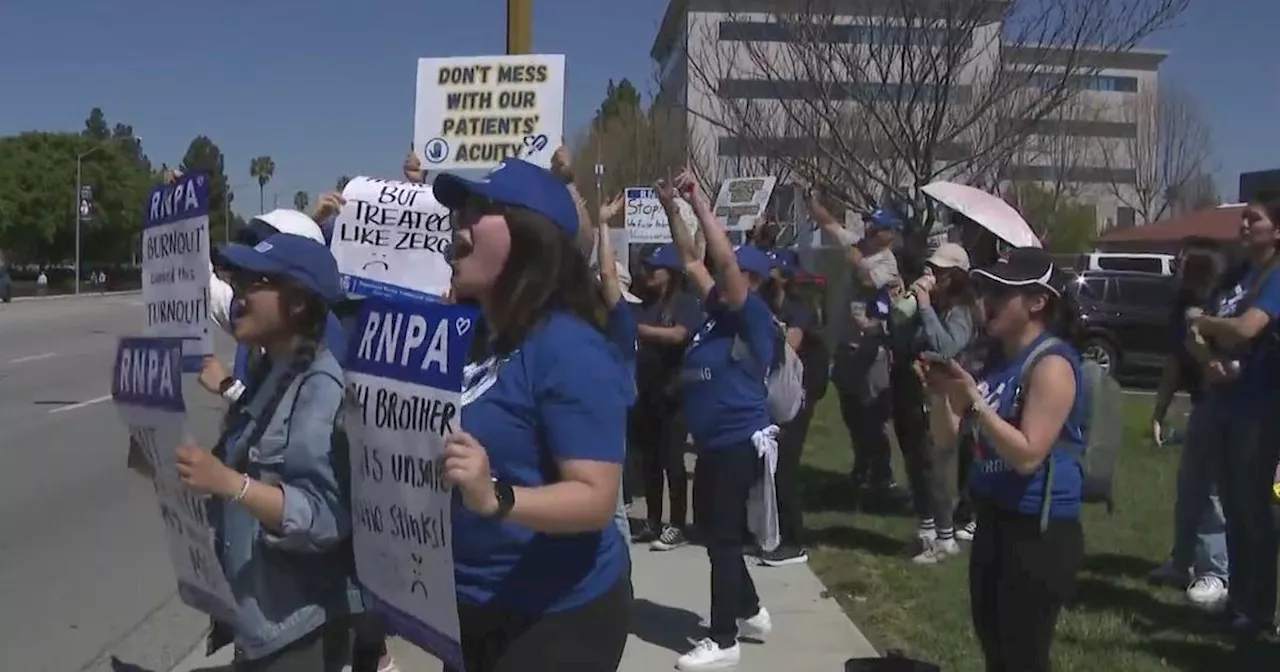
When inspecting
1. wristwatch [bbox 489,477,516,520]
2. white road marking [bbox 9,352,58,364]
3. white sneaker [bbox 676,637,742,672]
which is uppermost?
wristwatch [bbox 489,477,516,520]

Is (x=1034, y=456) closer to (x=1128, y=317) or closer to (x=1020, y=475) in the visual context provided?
(x=1020, y=475)

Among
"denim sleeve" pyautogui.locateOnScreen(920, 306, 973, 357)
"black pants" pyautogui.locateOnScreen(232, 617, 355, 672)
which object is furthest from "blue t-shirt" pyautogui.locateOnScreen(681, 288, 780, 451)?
"black pants" pyautogui.locateOnScreen(232, 617, 355, 672)

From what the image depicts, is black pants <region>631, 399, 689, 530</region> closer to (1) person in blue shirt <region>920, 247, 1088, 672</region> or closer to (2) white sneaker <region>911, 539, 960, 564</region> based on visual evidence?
(2) white sneaker <region>911, 539, 960, 564</region>

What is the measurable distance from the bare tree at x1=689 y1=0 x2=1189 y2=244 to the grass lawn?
109 inches

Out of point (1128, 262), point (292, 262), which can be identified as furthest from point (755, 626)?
point (1128, 262)

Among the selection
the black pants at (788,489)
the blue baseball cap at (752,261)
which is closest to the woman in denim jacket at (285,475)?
the blue baseball cap at (752,261)

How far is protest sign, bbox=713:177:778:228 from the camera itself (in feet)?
37.2

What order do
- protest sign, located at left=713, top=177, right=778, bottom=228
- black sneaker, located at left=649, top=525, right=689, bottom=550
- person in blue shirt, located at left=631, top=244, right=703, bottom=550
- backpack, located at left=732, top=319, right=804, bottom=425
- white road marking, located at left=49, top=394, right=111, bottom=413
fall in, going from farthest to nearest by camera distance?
white road marking, located at left=49, top=394, right=111, bottom=413 < protest sign, located at left=713, top=177, right=778, bottom=228 < person in blue shirt, located at left=631, top=244, right=703, bottom=550 < black sneaker, located at left=649, top=525, right=689, bottom=550 < backpack, located at left=732, top=319, right=804, bottom=425

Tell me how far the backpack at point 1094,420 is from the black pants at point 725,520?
1.70 meters

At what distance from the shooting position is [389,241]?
A: 5.42 metres

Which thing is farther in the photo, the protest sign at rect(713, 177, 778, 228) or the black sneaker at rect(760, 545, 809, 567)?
the protest sign at rect(713, 177, 778, 228)

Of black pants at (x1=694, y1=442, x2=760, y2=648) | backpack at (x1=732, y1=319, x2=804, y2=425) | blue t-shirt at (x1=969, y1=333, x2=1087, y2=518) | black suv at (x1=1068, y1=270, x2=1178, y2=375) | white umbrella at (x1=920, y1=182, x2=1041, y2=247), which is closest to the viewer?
blue t-shirt at (x1=969, y1=333, x2=1087, y2=518)

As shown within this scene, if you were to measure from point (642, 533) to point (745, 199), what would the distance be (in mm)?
3801

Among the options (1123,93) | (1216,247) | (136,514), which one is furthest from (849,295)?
(1123,93)
